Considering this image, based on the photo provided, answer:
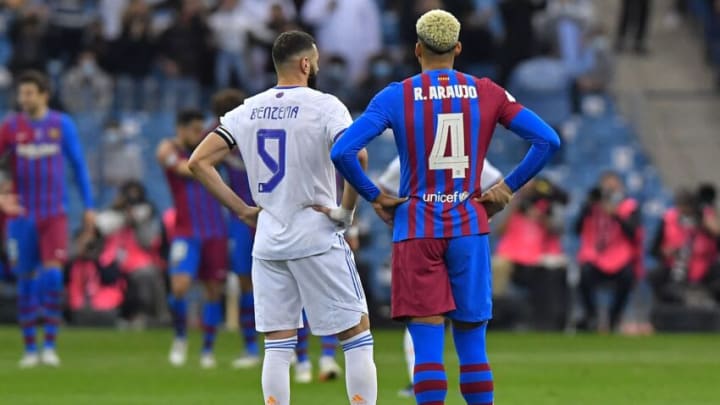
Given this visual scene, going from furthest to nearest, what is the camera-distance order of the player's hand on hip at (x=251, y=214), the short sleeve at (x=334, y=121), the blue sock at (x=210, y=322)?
the blue sock at (x=210, y=322)
the player's hand on hip at (x=251, y=214)
the short sleeve at (x=334, y=121)

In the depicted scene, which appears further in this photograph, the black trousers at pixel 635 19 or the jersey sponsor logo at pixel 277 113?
the black trousers at pixel 635 19

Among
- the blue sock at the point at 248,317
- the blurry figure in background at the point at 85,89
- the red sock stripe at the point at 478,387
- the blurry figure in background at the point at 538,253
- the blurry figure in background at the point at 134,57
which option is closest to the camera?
the red sock stripe at the point at 478,387

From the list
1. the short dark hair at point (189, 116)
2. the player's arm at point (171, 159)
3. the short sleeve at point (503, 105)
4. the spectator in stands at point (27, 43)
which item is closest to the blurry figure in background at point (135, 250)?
the spectator in stands at point (27, 43)

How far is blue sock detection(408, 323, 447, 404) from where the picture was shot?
31.0 feet

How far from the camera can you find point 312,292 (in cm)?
988

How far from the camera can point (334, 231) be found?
9.98 metres

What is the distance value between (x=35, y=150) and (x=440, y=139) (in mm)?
7694

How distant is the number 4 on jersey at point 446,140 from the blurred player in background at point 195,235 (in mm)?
7204

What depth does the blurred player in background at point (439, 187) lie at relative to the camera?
30.9ft

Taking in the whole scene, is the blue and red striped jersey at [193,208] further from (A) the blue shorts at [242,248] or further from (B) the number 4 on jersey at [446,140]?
(B) the number 4 on jersey at [446,140]

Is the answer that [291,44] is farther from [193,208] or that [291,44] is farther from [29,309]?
[29,309]

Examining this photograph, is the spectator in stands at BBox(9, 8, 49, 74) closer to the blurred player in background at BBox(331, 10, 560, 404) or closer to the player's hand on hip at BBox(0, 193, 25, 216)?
the player's hand on hip at BBox(0, 193, 25, 216)

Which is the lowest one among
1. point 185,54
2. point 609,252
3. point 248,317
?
point 248,317

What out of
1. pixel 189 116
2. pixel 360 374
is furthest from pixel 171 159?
pixel 360 374
